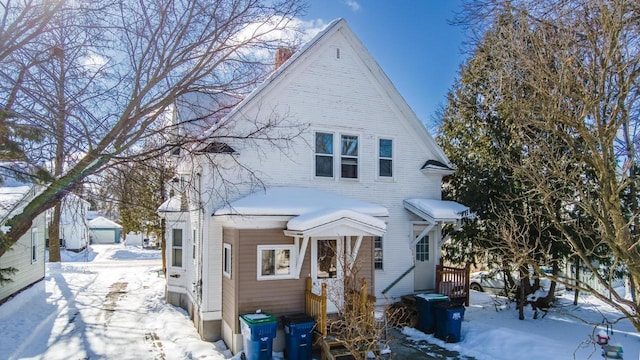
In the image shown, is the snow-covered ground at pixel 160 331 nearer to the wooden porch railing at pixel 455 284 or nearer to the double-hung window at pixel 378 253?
the wooden porch railing at pixel 455 284

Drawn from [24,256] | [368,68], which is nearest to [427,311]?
[368,68]

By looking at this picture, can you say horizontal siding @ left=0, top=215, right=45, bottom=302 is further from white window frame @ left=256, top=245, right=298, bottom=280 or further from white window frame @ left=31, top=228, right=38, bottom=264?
white window frame @ left=256, top=245, right=298, bottom=280

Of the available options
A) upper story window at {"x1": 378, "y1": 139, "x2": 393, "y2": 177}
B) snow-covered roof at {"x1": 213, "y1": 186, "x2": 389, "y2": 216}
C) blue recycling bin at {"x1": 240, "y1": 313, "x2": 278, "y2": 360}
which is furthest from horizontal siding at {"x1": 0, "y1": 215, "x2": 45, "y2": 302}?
upper story window at {"x1": 378, "y1": 139, "x2": 393, "y2": 177}

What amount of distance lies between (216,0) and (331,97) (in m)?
5.65

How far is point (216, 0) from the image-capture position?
728 centimetres

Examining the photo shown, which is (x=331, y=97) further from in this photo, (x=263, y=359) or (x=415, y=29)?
(x=263, y=359)

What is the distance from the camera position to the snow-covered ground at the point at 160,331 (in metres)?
9.75

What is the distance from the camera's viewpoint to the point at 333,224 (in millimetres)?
9695

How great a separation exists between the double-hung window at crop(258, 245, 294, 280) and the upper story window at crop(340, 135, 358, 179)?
10.8ft

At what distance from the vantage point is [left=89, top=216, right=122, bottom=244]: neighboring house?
164 feet

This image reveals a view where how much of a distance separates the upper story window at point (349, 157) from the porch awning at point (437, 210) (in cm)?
204

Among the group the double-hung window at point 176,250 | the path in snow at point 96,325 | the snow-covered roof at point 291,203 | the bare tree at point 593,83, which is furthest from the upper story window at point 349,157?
the bare tree at point 593,83

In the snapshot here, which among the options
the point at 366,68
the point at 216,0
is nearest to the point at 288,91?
the point at 366,68

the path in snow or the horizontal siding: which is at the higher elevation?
the horizontal siding
